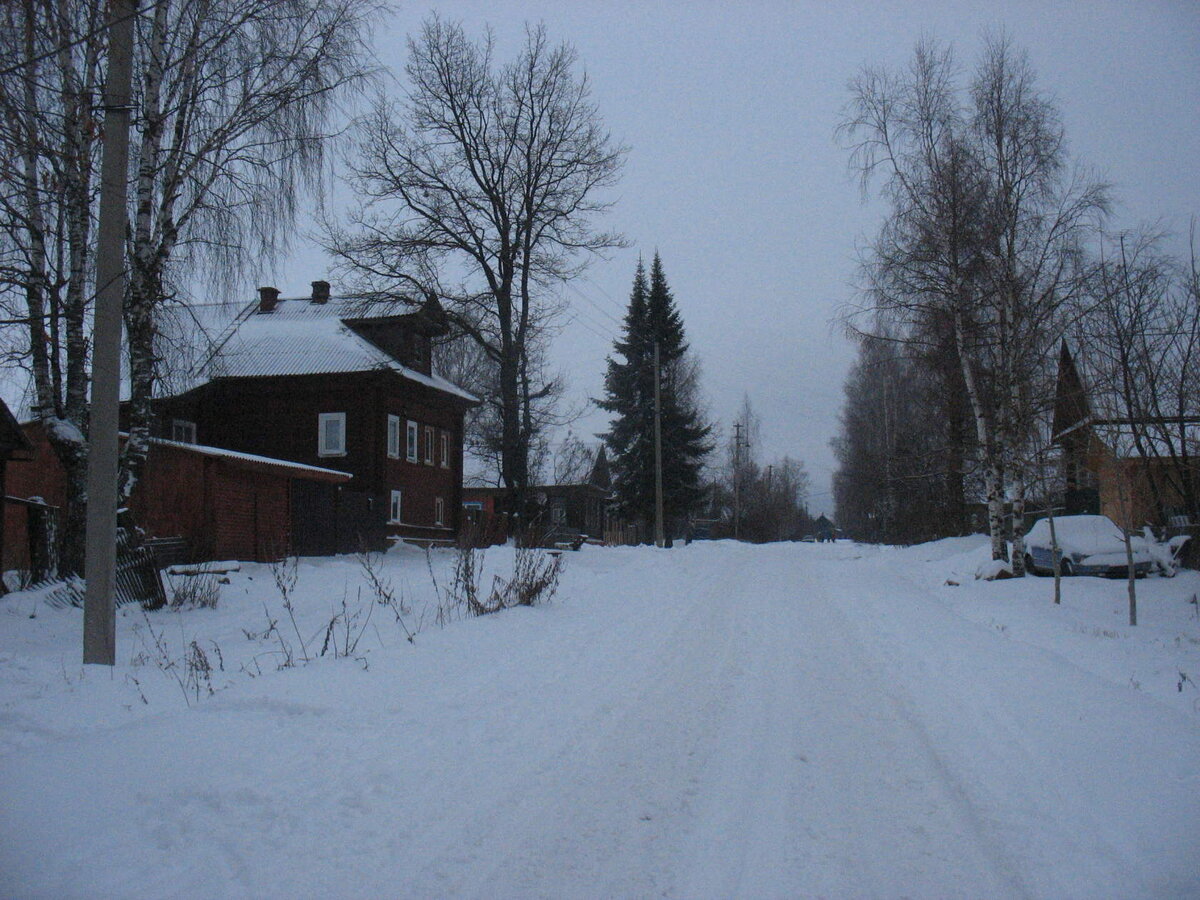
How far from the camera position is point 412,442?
30953 millimetres

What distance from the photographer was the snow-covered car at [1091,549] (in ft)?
51.4

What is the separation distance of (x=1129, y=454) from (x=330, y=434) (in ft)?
80.4

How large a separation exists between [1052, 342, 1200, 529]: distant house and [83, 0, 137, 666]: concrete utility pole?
1174 cm

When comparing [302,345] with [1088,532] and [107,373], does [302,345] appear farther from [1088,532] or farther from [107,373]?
[1088,532]

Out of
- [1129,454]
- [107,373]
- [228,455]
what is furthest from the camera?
[228,455]

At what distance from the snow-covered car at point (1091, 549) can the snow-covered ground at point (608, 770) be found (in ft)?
23.8

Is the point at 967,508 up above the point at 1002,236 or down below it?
below

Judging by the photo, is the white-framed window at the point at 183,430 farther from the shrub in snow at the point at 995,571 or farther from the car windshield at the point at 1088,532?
the car windshield at the point at 1088,532

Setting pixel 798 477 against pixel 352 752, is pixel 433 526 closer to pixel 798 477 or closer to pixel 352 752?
pixel 352 752

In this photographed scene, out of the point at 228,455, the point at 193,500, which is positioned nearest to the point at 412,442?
the point at 228,455

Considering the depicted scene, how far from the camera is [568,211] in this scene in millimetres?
24547

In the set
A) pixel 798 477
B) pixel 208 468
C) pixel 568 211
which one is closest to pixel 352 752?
pixel 208 468

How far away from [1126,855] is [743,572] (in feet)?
56.8

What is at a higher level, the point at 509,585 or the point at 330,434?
the point at 330,434
